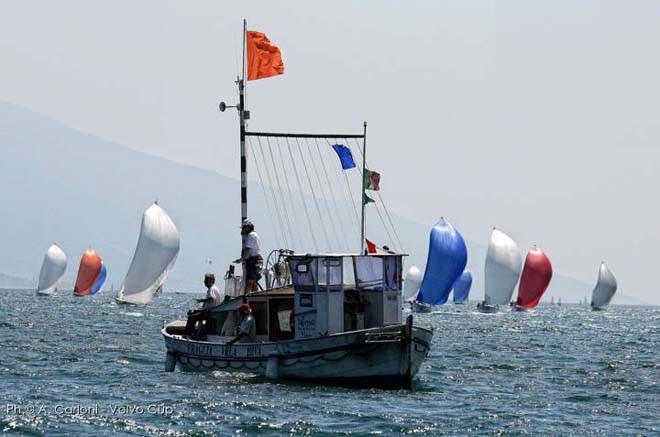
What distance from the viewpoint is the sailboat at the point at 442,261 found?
100188 mm

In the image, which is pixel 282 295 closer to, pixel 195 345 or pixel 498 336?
pixel 195 345

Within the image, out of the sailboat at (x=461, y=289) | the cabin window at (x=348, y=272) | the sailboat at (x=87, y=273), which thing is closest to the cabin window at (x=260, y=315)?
the cabin window at (x=348, y=272)

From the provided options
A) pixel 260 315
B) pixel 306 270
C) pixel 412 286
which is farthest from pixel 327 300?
pixel 412 286

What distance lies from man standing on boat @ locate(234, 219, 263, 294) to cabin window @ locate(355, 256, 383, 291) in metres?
3.22

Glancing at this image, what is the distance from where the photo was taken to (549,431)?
2817cm

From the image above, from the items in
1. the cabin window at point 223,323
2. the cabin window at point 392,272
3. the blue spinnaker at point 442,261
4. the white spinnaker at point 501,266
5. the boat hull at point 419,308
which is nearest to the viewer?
the cabin window at point 392,272

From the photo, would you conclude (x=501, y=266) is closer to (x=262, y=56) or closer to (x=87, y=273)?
(x=87, y=273)

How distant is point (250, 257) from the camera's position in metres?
37.4

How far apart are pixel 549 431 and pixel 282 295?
1075cm

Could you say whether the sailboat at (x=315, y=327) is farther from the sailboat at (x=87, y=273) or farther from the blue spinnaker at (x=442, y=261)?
the sailboat at (x=87, y=273)

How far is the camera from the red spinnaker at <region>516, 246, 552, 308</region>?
5212 inches

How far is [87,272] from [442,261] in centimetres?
6823

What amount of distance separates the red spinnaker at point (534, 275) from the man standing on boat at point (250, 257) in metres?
96.4

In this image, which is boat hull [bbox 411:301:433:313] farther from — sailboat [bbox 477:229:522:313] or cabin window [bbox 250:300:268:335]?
cabin window [bbox 250:300:268:335]
